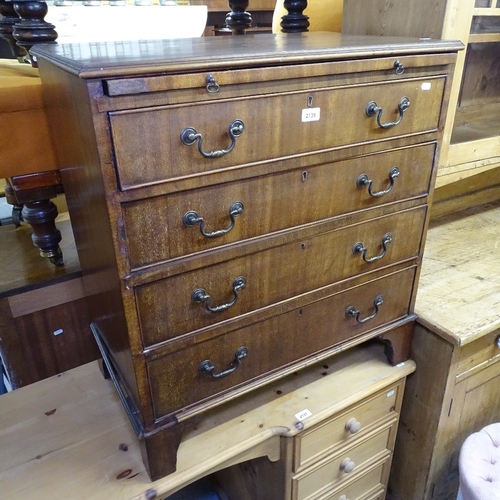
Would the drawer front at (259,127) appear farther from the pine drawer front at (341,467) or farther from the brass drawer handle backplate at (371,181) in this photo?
the pine drawer front at (341,467)

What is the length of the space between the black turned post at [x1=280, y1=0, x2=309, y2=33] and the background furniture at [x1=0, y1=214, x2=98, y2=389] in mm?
872

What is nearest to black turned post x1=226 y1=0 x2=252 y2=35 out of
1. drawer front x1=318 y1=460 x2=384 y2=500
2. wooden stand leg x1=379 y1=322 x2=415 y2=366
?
wooden stand leg x1=379 y1=322 x2=415 y2=366

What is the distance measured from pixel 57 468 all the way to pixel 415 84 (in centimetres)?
98

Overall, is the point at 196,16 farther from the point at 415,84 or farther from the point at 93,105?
the point at 93,105

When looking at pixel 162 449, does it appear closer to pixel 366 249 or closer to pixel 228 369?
pixel 228 369

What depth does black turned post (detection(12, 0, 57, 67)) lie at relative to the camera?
96 cm

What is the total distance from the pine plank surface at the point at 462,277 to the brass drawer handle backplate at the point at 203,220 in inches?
23.7

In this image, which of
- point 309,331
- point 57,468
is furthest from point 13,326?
point 309,331

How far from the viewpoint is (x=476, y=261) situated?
53.4 inches

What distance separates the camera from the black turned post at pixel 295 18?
4.23ft

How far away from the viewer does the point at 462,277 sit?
50.3 inches

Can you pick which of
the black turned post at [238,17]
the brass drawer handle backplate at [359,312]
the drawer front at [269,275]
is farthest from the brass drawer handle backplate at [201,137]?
the black turned post at [238,17]

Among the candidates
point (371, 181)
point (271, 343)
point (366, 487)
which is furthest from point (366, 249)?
point (366, 487)

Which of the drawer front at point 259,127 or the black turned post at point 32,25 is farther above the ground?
the black turned post at point 32,25
